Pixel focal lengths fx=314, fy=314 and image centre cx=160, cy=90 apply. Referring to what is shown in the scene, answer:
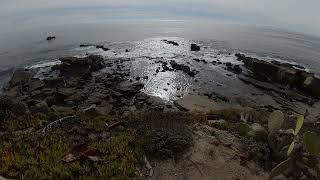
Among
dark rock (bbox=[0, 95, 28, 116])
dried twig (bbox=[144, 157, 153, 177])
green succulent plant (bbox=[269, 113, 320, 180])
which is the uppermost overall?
green succulent plant (bbox=[269, 113, 320, 180])

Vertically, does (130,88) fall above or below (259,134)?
below

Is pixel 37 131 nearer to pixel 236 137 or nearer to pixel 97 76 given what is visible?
pixel 236 137

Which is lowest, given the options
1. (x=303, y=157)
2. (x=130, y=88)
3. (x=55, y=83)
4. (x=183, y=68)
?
(x=55, y=83)

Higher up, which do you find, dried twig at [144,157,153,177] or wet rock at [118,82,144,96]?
dried twig at [144,157,153,177]

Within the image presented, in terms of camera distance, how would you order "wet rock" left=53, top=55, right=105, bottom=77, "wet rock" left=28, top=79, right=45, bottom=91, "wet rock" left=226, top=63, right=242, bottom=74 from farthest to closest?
"wet rock" left=226, top=63, right=242, bottom=74 → "wet rock" left=53, top=55, right=105, bottom=77 → "wet rock" left=28, top=79, right=45, bottom=91

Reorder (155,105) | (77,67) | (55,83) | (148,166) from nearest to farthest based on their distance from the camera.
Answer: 1. (148,166)
2. (155,105)
3. (55,83)
4. (77,67)

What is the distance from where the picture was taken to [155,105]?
32.9 metres

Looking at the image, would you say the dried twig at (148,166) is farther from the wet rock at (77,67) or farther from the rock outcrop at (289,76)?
the wet rock at (77,67)

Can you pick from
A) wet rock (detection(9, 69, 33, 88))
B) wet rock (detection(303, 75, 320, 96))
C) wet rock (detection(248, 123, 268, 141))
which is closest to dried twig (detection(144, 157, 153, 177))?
wet rock (detection(248, 123, 268, 141))

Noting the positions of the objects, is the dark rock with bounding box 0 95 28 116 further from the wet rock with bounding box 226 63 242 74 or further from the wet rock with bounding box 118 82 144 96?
the wet rock with bounding box 226 63 242 74

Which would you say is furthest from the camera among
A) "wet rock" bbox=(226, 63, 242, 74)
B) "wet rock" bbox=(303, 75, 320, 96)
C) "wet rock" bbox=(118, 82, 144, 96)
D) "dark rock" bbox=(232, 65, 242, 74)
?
"wet rock" bbox=(226, 63, 242, 74)

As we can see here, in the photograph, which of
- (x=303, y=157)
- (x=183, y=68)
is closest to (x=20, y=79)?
(x=183, y=68)

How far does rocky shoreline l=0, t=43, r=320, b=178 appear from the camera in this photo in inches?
575

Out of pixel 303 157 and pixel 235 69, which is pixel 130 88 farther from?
pixel 303 157
